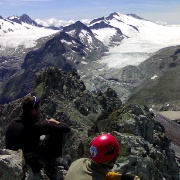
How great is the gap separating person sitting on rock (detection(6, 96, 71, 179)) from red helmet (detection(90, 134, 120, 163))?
5.00 metres

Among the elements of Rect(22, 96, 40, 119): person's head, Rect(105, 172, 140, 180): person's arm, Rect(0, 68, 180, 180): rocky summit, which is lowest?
Rect(0, 68, 180, 180): rocky summit

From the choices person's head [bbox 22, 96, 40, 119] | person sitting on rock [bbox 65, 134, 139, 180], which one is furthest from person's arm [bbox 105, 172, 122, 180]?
person's head [bbox 22, 96, 40, 119]

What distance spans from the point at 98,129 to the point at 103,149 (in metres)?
27.1

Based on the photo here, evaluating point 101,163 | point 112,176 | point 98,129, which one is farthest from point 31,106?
point 98,129

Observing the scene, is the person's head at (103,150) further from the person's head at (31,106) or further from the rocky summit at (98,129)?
the person's head at (31,106)

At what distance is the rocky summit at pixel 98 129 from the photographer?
24.0 meters

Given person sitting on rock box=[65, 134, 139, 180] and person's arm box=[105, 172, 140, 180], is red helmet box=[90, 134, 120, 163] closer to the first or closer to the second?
person sitting on rock box=[65, 134, 139, 180]

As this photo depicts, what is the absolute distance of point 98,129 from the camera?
37.8m

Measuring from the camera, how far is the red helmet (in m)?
10.9

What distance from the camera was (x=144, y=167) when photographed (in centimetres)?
2506

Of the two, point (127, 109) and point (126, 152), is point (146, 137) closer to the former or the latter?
point (127, 109)

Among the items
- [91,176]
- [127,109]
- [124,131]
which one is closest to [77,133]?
[127,109]

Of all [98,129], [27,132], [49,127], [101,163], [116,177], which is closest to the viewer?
[116,177]

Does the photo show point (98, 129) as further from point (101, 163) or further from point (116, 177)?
point (116, 177)
